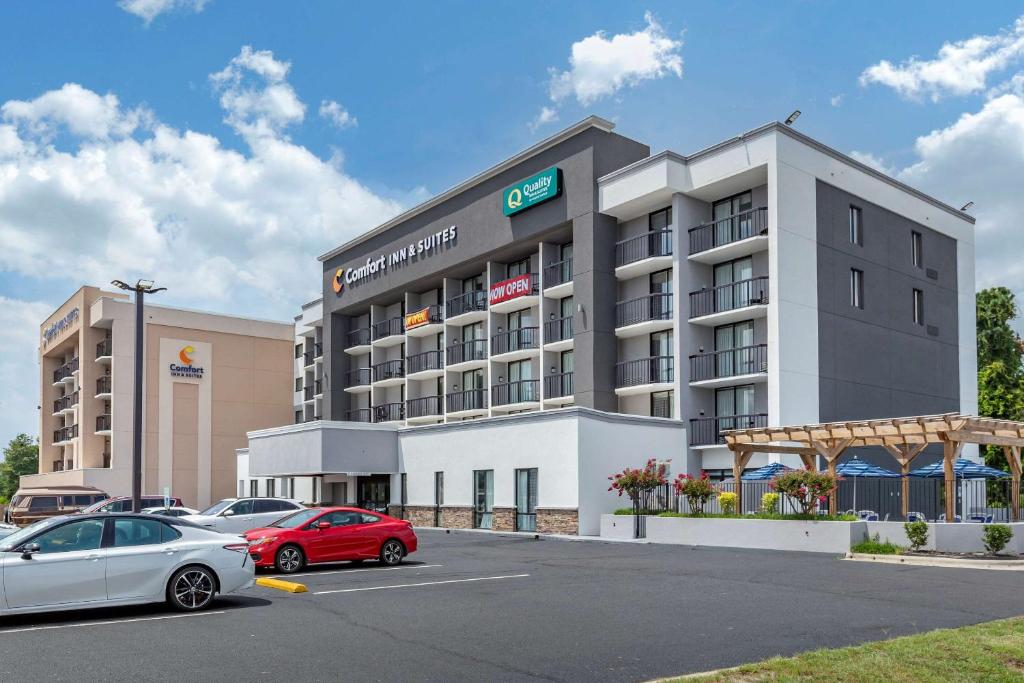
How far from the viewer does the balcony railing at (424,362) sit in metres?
51.1

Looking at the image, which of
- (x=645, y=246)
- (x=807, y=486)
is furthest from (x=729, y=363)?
(x=807, y=486)

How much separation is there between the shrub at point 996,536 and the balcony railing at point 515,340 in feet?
75.4

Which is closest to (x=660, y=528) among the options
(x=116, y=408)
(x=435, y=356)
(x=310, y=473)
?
(x=310, y=473)

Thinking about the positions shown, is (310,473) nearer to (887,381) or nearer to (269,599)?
(887,381)

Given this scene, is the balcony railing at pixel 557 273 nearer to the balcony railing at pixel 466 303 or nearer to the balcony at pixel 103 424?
the balcony railing at pixel 466 303

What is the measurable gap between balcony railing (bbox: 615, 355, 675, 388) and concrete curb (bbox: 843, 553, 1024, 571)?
15640mm

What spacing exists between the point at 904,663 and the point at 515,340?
36007 millimetres

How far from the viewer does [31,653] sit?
11133 mm

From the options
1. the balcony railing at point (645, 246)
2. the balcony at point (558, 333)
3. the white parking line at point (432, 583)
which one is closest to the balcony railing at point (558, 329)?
the balcony at point (558, 333)

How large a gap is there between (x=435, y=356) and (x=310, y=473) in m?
10.0

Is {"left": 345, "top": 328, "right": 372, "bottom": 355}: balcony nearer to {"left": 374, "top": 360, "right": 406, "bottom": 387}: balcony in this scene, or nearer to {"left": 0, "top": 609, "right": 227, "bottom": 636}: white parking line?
{"left": 374, "top": 360, "right": 406, "bottom": 387}: balcony

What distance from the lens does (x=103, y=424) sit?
64.2 m

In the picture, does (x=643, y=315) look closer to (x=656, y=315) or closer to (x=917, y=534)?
(x=656, y=315)

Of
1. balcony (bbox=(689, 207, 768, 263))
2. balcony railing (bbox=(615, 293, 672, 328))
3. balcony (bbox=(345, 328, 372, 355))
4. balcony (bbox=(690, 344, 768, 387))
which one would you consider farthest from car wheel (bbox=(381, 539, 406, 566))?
balcony (bbox=(345, 328, 372, 355))
